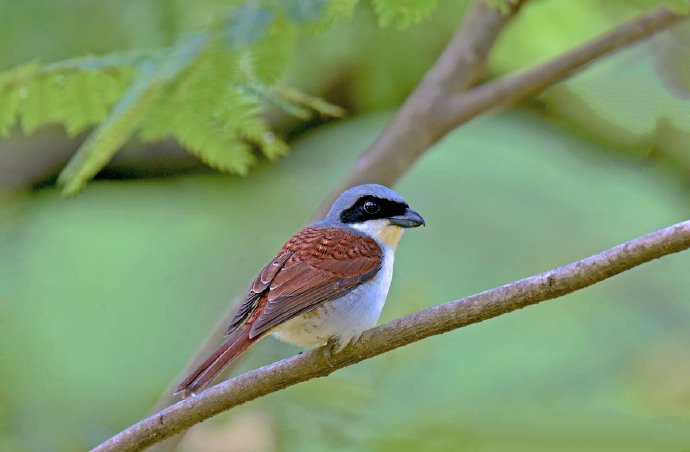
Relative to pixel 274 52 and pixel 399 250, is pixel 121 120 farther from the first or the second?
pixel 399 250

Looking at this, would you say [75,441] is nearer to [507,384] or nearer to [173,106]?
[173,106]

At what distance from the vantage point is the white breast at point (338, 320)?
9.47 ft

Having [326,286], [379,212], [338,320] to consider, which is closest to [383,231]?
[379,212]

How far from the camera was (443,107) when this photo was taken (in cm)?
351

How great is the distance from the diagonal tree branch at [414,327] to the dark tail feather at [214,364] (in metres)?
0.21

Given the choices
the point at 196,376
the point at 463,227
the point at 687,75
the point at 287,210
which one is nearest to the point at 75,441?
the point at 196,376

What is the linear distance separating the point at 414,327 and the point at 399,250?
283 cm

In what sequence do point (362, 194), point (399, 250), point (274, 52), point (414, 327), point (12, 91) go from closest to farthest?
point (414, 327), point (274, 52), point (12, 91), point (362, 194), point (399, 250)

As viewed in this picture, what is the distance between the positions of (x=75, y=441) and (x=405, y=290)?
1411 millimetres

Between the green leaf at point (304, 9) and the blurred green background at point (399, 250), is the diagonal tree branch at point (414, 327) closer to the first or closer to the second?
the green leaf at point (304, 9)

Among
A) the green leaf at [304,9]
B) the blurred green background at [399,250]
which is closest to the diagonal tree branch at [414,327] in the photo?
the green leaf at [304,9]

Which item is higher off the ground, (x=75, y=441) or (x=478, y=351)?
(x=75, y=441)

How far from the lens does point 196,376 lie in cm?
269

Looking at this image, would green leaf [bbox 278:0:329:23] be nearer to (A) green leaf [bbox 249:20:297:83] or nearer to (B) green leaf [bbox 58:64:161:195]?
(A) green leaf [bbox 249:20:297:83]
